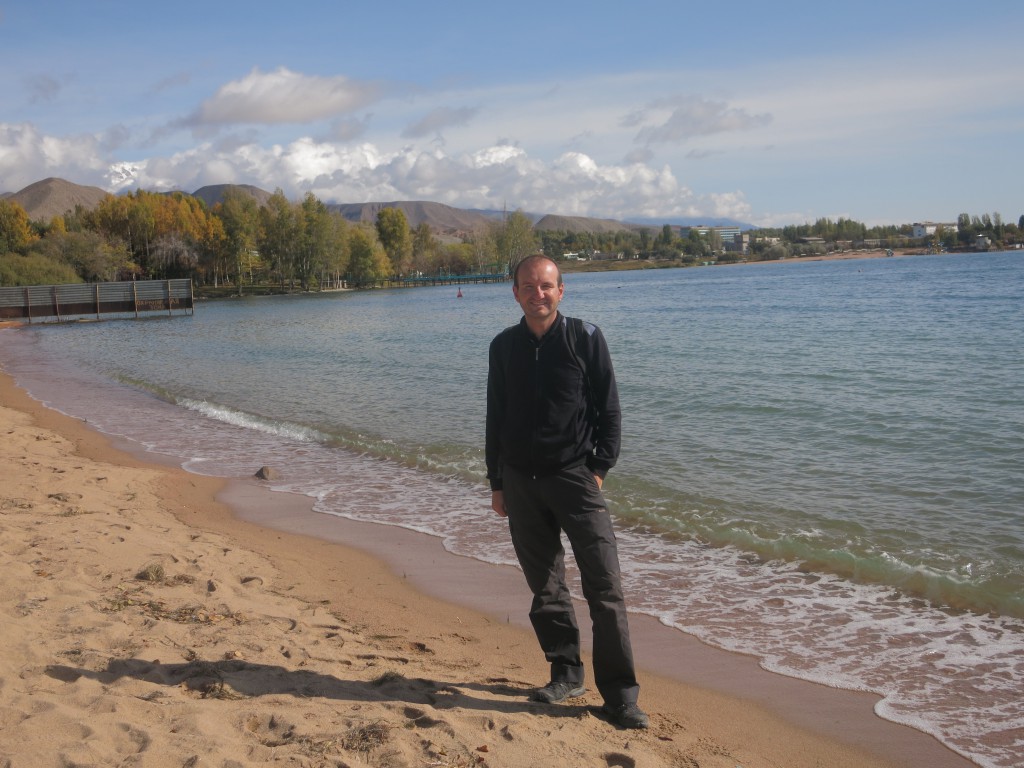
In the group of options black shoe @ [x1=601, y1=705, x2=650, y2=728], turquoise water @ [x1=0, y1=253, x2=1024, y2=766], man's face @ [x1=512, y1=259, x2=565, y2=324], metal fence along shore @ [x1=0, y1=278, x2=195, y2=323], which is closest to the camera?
man's face @ [x1=512, y1=259, x2=565, y2=324]

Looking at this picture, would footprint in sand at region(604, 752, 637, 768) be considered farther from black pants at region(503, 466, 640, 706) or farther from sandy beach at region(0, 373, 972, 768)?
black pants at region(503, 466, 640, 706)

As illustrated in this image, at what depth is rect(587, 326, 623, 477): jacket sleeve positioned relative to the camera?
13.8 feet

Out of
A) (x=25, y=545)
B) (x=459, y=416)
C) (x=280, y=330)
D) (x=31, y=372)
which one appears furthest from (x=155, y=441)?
(x=280, y=330)

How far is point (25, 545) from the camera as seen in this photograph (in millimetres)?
6777

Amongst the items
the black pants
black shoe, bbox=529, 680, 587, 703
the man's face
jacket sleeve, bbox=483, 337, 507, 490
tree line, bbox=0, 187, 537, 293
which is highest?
tree line, bbox=0, 187, 537, 293

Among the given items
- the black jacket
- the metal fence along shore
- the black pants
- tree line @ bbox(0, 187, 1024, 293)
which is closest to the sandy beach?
the black pants

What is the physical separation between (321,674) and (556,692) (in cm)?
133

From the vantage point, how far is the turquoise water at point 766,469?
234 inches

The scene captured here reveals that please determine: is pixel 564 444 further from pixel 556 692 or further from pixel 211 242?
pixel 211 242

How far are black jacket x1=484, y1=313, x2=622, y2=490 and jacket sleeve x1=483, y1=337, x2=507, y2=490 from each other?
44mm

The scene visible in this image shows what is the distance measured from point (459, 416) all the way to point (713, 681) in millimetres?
11535

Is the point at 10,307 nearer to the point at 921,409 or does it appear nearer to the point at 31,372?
the point at 31,372

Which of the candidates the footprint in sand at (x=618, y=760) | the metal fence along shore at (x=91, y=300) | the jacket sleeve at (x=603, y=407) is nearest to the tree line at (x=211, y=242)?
the metal fence along shore at (x=91, y=300)

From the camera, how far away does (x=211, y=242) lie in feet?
377
